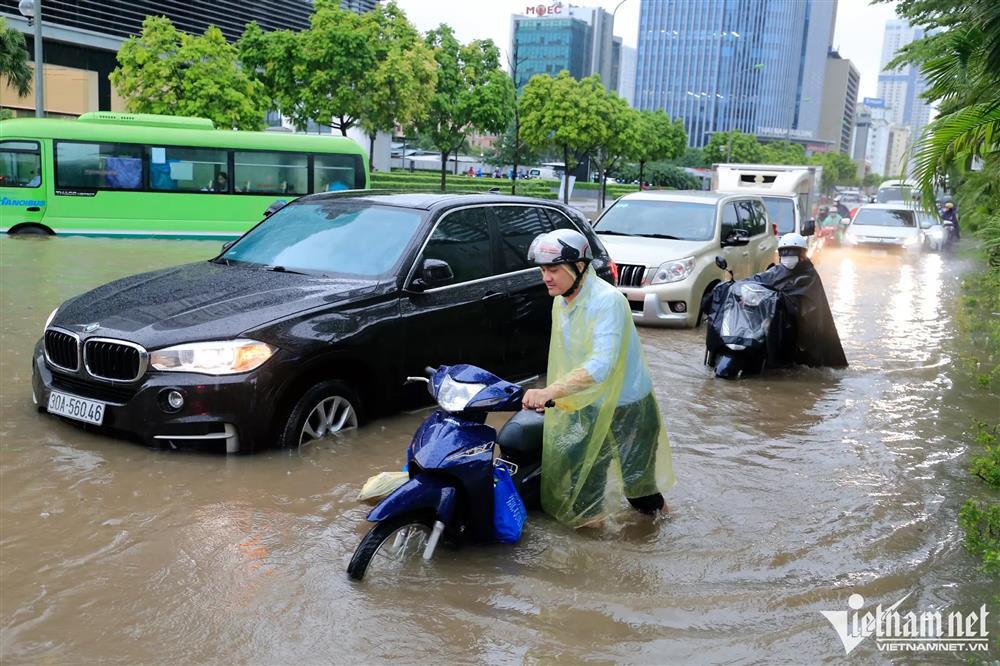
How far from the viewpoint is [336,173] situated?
923 inches

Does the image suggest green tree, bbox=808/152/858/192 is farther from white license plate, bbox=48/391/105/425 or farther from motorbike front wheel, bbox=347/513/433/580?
motorbike front wheel, bbox=347/513/433/580

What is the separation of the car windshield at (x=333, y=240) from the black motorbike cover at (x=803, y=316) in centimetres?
417

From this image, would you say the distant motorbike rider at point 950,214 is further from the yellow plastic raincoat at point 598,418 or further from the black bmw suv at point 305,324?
the yellow plastic raincoat at point 598,418

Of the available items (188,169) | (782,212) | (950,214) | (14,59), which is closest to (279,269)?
(782,212)

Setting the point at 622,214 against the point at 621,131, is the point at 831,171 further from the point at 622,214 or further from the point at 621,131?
the point at 622,214

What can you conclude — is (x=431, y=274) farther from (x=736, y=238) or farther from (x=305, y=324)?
(x=736, y=238)

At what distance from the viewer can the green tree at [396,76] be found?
32031mm

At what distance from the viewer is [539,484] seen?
16.3 feet

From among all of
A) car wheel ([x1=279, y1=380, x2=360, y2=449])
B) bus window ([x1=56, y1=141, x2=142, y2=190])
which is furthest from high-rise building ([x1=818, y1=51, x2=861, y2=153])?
car wheel ([x1=279, y1=380, x2=360, y2=449])

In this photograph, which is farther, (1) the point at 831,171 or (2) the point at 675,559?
(1) the point at 831,171

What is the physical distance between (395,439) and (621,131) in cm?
4024

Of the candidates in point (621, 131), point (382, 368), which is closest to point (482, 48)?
point (621, 131)

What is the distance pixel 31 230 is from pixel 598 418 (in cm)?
1838

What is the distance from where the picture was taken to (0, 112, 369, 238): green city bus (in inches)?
771
